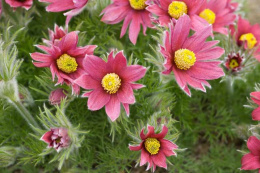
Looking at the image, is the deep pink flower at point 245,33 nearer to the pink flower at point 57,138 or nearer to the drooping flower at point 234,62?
the drooping flower at point 234,62

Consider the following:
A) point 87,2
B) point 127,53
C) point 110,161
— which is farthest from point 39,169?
point 87,2

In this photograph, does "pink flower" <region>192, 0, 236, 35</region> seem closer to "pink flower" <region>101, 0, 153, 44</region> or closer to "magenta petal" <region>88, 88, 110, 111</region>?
"pink flower" <region>101, 0, 153, 44</region>

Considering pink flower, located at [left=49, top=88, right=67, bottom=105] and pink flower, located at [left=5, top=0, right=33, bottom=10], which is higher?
pink flower, located at [left=5, top=0, right=33, bottom=10]

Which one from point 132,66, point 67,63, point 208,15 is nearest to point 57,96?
point 67,63

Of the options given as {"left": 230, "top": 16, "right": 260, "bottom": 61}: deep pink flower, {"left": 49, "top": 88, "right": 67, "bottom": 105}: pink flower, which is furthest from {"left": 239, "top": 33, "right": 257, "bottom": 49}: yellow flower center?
{"left": 49, "top": 88, "right": 67, "bottom": 105}: pink flower

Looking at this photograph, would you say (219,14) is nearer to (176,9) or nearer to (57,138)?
(176,9)

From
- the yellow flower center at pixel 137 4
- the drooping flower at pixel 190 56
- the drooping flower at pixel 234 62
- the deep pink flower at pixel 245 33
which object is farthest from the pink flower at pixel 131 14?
the deep pink flower at pixel 245 33

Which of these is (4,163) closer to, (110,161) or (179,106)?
(110,161)
